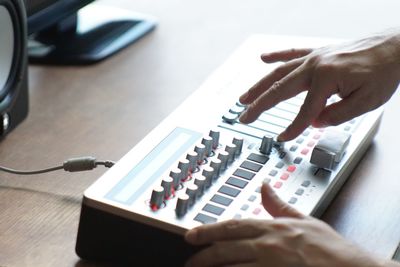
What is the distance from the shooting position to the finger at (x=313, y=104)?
957 millimetres

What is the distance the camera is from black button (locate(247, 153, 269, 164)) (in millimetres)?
927

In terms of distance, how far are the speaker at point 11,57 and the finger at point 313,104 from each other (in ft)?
1.14

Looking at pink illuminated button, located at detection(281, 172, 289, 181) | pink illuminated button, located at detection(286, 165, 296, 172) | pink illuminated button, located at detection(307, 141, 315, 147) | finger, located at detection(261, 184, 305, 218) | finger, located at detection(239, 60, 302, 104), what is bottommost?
pink illuminated button, located at detection(281, 172, 289, 181)

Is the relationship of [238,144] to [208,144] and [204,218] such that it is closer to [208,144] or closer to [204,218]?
[208,144]

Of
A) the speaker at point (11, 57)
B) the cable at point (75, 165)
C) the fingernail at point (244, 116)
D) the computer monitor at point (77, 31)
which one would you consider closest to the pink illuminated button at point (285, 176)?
the fingernail at point (244, 116)

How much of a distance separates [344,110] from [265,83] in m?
0.10

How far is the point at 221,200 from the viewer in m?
0.85

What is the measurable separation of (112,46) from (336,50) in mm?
424

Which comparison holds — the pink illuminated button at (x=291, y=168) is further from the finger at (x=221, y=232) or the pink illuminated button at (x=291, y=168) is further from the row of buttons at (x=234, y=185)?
the finger at (x=221, y=232)

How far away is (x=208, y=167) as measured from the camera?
884 millimetres

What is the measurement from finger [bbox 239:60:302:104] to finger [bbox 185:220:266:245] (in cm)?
27

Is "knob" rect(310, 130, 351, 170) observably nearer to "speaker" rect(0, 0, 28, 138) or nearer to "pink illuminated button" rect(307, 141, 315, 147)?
"pink illuminated button" rect(307, 141, 315, 147)

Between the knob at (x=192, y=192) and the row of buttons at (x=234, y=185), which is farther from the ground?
the knob at (x=192, y=192)

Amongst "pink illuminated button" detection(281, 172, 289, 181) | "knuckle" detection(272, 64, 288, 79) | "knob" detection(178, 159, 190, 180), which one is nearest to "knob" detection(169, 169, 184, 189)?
"knob" detection(178, 159, 190, 180)
